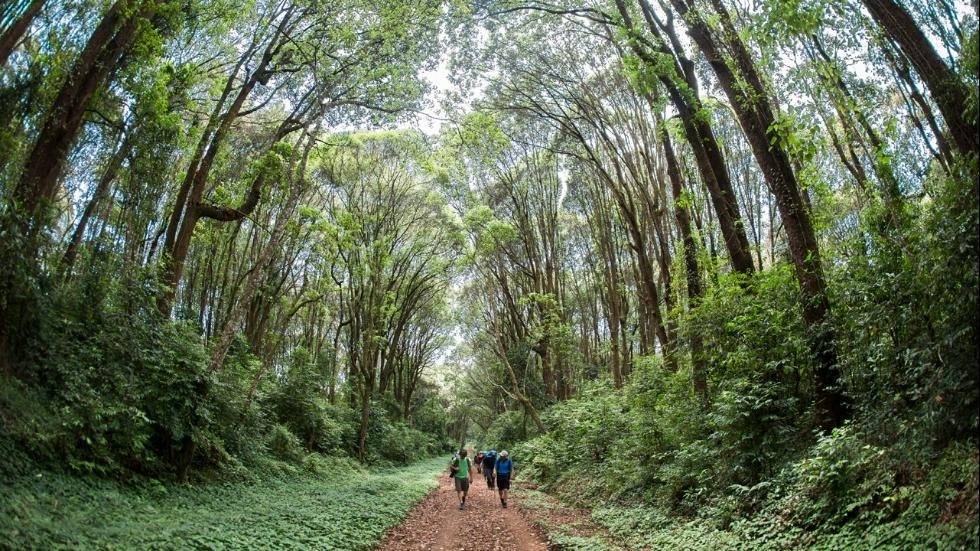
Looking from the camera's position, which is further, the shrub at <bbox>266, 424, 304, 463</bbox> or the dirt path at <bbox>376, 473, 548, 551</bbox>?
the shrub at <bbox>266, 424, 304, 463</bbox>

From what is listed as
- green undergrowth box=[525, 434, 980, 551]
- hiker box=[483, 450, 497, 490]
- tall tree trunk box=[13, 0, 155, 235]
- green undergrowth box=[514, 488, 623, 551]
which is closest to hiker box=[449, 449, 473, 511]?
green undergrowth box=[514, 488, 623, 551]

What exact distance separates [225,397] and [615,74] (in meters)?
13.0

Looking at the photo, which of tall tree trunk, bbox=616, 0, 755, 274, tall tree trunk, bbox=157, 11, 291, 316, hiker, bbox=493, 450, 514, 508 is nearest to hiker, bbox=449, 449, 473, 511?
hiker, bbox=493, 450, 514, 508

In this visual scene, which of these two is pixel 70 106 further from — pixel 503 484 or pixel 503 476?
pixel 503 484

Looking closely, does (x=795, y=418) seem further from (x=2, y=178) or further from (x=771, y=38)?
(x=2, y=178)

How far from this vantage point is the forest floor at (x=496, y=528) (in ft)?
28.2

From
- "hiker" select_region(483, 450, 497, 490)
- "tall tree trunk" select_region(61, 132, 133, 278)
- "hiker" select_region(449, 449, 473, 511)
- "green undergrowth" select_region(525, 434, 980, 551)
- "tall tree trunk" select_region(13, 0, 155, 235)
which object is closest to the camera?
"green undergrowth" select_region(525, 434, 980, 551)

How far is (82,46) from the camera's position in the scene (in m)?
7.14

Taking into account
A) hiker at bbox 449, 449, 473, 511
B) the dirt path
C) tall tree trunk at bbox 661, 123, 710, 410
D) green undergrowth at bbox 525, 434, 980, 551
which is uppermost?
tall tree trunk at bbox 661, 123, 710, 410

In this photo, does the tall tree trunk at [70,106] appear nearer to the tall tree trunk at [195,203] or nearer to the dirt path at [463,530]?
the tall tree trunk at [195,203]

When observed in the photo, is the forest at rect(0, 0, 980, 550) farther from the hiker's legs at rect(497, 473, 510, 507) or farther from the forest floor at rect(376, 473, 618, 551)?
the hiker's legs at rect(497, 473, 510, 507)

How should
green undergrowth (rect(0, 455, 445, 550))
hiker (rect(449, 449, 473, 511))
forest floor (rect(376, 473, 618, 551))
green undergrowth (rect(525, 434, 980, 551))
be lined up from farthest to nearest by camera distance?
hiker (rect(449, 449, 473, 511)), forest floor (rect(376, 473, 618, 551)), green undergrowth (rect(0, 455, 445, 550)), green undergrowth (rect(525, 434, 980, 551))

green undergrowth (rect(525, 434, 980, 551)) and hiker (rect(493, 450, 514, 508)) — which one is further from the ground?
green undergrowth (rect(525, 434, 980, 551))

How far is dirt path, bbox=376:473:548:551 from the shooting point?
8.76 metres
